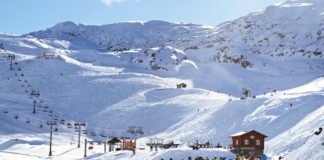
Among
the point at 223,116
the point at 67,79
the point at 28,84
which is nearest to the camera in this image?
the point at 223,116

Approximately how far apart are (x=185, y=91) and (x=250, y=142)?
48.5m

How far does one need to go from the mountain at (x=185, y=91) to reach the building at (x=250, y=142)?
1.01m

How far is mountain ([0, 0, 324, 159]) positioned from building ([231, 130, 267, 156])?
1009 millimetres

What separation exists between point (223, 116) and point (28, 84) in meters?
46.7

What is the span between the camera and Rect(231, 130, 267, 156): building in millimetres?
51594

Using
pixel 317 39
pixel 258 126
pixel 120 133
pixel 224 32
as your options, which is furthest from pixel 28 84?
pixel 224 32

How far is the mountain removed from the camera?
63.5m

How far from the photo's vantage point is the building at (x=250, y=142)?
51.6 meters

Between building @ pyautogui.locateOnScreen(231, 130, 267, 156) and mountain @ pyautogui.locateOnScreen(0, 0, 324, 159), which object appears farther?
mountain @ pyautogui.locateOnScreen(0, 0, 324, 159)

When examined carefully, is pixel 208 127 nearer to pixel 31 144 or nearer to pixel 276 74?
pixel 31 144

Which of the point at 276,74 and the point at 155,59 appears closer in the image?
the point at 276,74

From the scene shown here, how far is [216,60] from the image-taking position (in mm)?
148125

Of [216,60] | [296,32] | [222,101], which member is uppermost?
[296,32]

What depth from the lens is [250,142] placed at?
2048 inches
